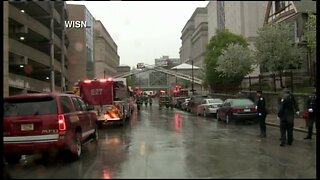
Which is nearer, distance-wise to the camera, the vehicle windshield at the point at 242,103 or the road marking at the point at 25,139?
the road marking at the point at 25,139

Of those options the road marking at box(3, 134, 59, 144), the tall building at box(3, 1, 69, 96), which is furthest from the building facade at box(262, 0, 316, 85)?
the road marking at box(3, 134, 59, 144)

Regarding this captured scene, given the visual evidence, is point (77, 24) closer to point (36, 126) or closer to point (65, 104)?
point (65, 104)

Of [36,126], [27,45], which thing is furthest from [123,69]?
[36,126]

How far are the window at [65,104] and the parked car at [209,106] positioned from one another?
21.5 meters

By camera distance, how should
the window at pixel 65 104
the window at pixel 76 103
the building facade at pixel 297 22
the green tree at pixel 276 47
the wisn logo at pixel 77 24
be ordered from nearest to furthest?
the window at pixel 65 104 < the window at pixel 76 103 < the green tree at pixel 276 47 < the building facade at pixel 297 22 < the wisn logo at pixel 77 24

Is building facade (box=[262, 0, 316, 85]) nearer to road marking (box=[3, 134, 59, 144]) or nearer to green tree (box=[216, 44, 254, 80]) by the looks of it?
green tree (box=[216, 44, 254, 80])

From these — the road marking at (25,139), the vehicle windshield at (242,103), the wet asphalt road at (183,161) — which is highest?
the vehicle windshield at (242,103)

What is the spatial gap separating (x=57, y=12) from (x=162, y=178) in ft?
182

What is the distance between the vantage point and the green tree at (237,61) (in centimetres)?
4726

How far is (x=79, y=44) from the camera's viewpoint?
88500 millimetres

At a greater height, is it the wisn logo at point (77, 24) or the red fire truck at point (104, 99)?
the wisn logo at point (77, 24)

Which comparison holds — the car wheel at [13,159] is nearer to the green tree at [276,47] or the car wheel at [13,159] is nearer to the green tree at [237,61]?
the green tree at [276,47]

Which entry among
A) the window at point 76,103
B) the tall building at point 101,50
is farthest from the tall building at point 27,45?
the tall building at point 101,50

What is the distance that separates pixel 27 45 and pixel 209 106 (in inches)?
934
